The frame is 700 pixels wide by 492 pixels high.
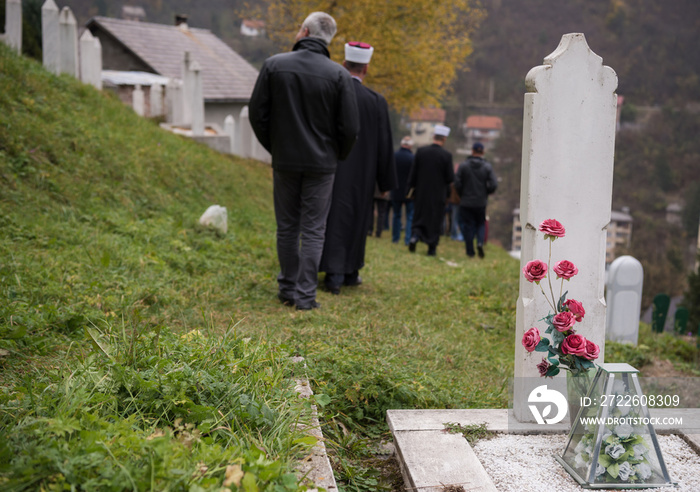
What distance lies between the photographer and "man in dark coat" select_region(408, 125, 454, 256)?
1028 cm

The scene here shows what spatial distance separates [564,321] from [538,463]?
0.56 meters

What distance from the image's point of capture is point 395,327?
456cm

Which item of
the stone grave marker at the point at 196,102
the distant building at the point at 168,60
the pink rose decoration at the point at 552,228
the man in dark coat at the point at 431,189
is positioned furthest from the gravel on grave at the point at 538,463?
the distant building at the point at 168,60

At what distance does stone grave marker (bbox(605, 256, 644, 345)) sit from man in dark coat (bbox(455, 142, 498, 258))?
387cm

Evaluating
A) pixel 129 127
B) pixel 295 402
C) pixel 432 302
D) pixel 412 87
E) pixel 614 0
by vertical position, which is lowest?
pixel 432 302

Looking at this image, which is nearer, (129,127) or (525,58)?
(129,127)

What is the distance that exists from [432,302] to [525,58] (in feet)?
218

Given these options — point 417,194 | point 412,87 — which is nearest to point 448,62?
point 412,87

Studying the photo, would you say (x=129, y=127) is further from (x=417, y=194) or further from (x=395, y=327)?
(x=395, y=327)

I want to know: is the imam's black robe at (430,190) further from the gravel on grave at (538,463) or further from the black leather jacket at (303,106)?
the gravel on grave at (538,463)

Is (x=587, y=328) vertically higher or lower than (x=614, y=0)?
lower

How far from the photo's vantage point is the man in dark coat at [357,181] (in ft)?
18.8

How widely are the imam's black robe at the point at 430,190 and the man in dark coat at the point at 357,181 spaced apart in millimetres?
4303

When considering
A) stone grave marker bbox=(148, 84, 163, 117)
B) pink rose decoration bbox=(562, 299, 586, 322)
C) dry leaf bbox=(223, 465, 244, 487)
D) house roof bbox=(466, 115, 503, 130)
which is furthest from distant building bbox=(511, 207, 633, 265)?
dry leaf bbox=(223, 465, 244, 487)
